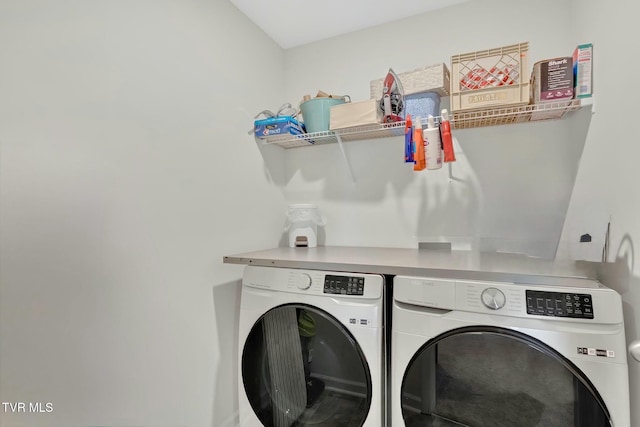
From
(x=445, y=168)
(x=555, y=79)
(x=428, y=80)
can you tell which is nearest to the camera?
(x=555, y=79)

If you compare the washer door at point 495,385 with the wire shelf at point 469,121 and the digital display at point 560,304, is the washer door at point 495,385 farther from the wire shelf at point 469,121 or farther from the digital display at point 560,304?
the wire shelf at point 469,121

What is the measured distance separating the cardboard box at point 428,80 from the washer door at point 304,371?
1.20 meters

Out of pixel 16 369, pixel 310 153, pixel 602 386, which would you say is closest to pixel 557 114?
pixel 602 386

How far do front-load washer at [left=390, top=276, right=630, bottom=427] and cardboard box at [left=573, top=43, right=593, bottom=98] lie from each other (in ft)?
2.49

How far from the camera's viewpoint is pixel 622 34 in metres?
0.90

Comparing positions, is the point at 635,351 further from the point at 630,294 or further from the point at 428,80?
the point at 428,80

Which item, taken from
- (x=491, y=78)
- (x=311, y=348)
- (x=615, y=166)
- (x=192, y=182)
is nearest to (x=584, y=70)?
(x=491, y=78)

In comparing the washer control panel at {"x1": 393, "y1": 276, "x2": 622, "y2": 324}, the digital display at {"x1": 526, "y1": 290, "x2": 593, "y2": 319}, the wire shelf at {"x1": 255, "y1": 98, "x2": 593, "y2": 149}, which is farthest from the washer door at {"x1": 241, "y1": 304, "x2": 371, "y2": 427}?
the wire shelf at {"x1": 255, "y1": 98, "x2": 593, "y2": 149}

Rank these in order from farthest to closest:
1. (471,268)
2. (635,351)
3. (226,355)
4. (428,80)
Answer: (226,355)
(428,80)
(471,268)
(635,351)

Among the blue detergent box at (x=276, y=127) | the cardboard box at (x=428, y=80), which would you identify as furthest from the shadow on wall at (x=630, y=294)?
the blue detergent box at (x=276, y=127)

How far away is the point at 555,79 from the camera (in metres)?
1.21

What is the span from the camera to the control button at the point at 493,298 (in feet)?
3.14

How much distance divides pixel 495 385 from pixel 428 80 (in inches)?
52.7

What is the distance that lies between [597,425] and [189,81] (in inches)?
77.2
